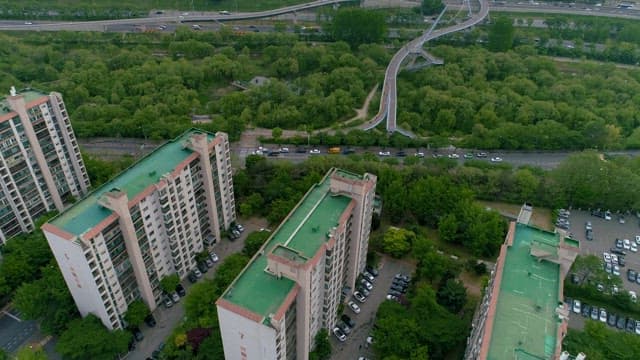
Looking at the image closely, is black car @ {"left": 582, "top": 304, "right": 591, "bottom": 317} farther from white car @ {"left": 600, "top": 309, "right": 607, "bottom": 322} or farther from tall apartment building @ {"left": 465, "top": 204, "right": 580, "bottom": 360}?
tall apartment building @ {"left": 465, "top": 204, "right": 580, "bottom": 360}

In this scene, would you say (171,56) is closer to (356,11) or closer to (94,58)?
(94,58)

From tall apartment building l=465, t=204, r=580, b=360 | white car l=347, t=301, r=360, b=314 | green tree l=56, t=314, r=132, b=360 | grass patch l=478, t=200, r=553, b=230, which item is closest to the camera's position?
tall apartment building l=465, t=204, r=580, b=360

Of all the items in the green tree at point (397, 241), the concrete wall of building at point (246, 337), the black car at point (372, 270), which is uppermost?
the concrete wall of building at point (246, 337)

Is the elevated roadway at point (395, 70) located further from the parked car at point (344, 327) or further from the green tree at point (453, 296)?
the parked car at point (344, 327)

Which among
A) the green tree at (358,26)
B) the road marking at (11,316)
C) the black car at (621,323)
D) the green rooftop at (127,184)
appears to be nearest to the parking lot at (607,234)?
the black car at (621,323)

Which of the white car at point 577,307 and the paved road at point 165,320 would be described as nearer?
the paved road at point 165,320

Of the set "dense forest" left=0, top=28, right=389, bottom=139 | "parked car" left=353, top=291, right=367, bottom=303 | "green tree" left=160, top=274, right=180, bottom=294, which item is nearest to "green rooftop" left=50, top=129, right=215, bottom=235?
"green tree" left=160, top=274, right=180, bottom=294
